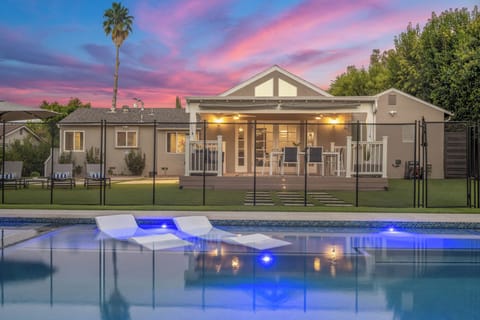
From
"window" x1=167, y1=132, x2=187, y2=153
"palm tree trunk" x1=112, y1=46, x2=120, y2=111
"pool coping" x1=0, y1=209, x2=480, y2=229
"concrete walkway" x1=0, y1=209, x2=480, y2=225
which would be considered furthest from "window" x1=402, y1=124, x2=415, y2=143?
"palm tree trunk" x1=112, y1=46, x2=120, y2=111

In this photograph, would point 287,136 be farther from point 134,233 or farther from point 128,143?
point 134,233

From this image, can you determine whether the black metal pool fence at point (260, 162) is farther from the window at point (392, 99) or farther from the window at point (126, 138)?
the window at point (392, 99)

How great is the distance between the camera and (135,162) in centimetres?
2359

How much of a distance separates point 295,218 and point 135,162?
16.5 metres

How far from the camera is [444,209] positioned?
10.0 m

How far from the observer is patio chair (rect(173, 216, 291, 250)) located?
719cm

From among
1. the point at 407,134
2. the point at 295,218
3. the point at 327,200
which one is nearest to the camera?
the point at 295,218

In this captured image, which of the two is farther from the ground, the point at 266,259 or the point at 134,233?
the point at 134,233

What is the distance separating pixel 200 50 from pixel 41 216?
47.9ft

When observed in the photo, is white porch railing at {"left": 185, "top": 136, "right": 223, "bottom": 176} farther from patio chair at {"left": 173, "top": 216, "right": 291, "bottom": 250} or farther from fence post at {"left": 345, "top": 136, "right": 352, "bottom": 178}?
patio chair at {"left": 173, "top": 216, "right": 291, "bottom": 250}

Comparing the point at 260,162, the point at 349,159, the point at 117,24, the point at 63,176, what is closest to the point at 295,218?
the point at 349,159

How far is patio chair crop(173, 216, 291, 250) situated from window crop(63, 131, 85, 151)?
17.8 m

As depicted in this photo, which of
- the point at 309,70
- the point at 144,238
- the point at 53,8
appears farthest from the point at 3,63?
the point at 144,238

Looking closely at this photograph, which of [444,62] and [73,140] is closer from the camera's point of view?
[444,62]
